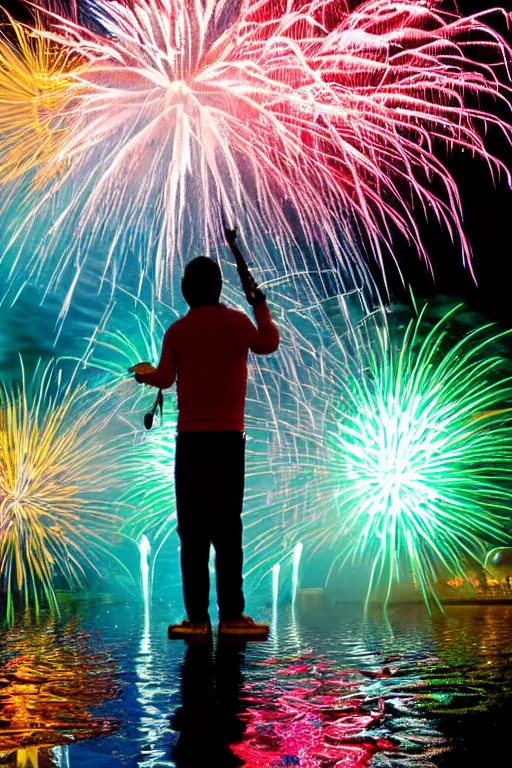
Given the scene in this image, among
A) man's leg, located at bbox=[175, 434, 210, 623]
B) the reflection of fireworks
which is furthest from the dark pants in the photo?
the reflection of fireworks

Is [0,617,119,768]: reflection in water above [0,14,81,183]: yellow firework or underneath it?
underneath

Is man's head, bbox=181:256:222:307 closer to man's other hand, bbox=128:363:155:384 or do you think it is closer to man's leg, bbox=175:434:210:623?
man's other hand, bbox=128:363:155:384

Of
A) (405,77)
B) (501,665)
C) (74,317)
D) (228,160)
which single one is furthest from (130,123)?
(501,665)

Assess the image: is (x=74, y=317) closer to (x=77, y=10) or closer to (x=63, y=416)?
(x=63, y=416)

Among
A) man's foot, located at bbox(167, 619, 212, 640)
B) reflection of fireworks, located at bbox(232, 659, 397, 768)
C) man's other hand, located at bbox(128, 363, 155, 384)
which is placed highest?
man's other hand, located at bbox(128, 363, 155, 384)

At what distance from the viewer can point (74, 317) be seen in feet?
43.2

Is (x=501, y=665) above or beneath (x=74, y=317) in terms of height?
beneath

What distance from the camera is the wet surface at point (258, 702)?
204cm

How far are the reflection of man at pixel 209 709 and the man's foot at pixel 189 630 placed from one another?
0.05 meters

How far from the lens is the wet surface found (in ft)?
6.68

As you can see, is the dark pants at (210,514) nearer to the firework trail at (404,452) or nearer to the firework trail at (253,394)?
the firework trail at (253,394)

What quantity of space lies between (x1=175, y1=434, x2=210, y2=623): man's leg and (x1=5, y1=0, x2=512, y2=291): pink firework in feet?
13.6

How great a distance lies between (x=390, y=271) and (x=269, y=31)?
14.2ft

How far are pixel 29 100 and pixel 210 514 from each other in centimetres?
537
